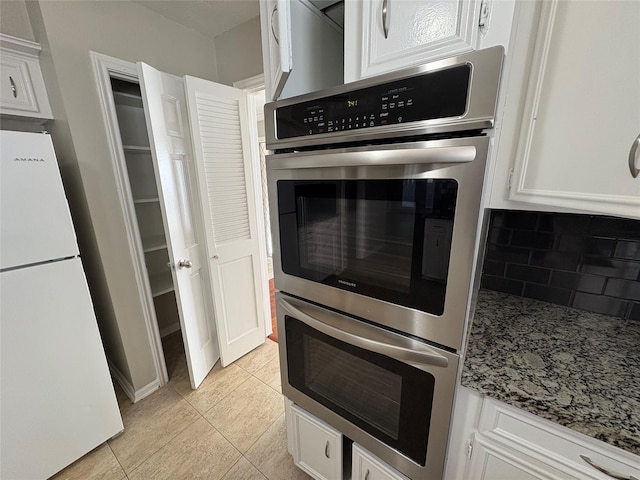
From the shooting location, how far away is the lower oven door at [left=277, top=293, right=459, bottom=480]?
0.69 metres

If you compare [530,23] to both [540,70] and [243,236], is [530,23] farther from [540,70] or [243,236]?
[243,236]

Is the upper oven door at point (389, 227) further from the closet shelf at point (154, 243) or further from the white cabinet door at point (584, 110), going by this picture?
the closet shelf at point (154, 243)

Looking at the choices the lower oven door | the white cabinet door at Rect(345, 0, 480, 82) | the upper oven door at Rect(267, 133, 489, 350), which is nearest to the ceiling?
the white cabinet door at Rect(345, 0, 480, 82)

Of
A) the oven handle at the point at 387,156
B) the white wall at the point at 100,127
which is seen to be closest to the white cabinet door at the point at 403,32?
the oven handle at the point at 387,156

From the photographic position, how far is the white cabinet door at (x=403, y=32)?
0.60 metres

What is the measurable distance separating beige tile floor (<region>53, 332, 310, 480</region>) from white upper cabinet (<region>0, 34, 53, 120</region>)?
5.81 ft

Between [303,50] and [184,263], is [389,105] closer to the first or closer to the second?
[303,50]

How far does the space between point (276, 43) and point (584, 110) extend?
83 centimetres

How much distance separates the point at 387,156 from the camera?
1.99 feet

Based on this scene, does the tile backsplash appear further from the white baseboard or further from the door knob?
the white baseboard

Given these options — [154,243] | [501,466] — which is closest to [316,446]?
[501,466]

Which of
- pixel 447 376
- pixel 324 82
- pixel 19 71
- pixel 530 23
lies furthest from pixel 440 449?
pixel 19 71

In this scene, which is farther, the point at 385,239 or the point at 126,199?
the point at 126,199

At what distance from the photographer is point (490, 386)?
0.65m
